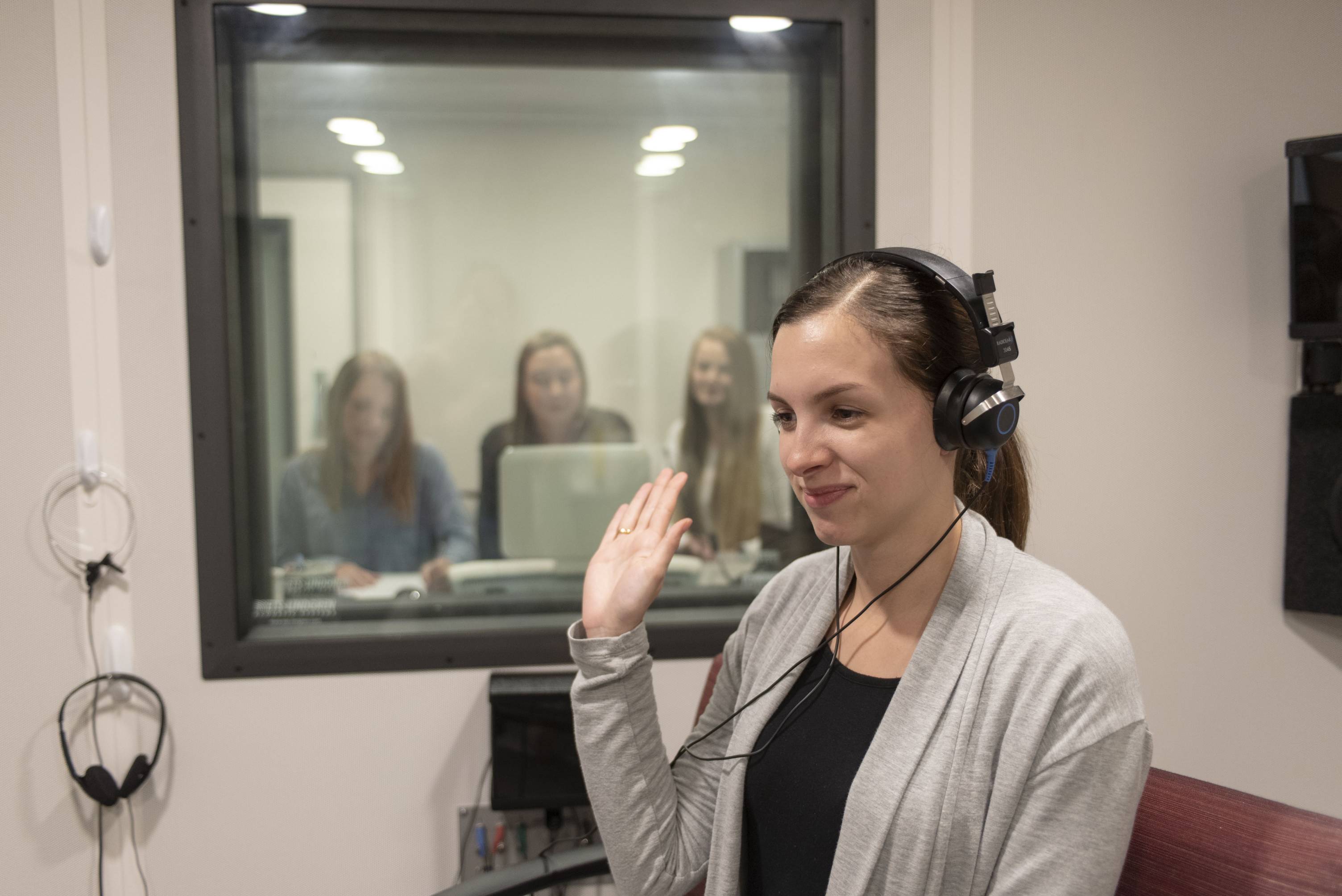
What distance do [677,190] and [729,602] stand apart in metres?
0.83

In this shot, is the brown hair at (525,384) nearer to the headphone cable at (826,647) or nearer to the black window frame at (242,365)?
the black window frame at (242,365)

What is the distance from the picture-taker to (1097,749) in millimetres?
793

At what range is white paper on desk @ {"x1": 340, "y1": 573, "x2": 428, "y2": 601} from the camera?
176 centimetres

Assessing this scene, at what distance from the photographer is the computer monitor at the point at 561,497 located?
1808 millimetres

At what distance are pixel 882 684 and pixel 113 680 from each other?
4.53 feet

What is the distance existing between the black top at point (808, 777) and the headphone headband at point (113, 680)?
1135 millimetres

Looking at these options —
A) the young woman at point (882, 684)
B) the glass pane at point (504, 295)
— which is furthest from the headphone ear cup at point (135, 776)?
the young woman at point (882, 684)

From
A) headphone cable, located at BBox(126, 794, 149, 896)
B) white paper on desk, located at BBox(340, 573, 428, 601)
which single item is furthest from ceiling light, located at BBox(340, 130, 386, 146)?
headphone cable, located at BBox(126, 794, 149, 896)

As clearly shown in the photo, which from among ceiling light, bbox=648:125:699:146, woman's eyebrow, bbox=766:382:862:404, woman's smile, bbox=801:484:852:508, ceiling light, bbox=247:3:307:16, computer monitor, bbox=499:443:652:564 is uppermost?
ceiling light, bbox=247:3:307:16

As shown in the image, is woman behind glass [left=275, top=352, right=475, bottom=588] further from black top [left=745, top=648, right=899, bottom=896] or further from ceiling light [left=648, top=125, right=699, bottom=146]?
black top [left=745, top=648, right=899, bottom=896]

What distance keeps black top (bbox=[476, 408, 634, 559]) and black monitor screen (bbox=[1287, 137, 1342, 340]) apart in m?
1.25

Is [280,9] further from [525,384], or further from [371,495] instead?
[371,495]

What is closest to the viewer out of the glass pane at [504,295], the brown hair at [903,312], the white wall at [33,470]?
the brown hair at [903,312]

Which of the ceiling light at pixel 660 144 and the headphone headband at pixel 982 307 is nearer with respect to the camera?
the headphone headband at pixel 982 307
